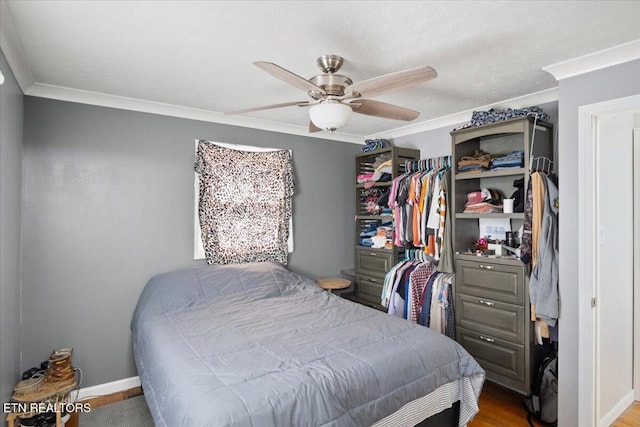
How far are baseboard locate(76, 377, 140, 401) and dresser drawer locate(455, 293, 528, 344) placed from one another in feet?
9.66

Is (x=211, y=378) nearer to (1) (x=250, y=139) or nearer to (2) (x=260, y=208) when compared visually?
(2) (x=260, y=208)

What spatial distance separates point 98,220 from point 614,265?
4074 mm

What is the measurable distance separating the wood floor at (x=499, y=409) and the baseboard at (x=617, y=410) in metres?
0.03

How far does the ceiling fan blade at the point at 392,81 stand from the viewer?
1.71 metres

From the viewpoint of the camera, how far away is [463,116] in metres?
3.49

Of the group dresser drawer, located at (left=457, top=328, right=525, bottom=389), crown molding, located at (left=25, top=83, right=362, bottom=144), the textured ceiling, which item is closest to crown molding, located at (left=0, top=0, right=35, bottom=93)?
the textured ceiling

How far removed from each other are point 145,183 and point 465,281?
300 centimetres

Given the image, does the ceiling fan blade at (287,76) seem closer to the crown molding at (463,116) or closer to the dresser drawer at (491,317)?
the crown molding at (463,116)

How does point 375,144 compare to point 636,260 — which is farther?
point 375,144

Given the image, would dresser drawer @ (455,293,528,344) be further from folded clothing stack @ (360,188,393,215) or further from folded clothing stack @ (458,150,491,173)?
folded clothing stack @ (360,188,393,215)

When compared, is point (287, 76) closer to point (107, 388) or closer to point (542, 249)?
point (542, 249)

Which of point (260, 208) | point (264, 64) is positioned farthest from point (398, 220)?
A: point (264, 64)

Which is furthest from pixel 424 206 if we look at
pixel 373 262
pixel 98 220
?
pixel 98 220

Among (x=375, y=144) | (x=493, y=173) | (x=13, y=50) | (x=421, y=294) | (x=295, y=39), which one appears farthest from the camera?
(x=375, y=144)
